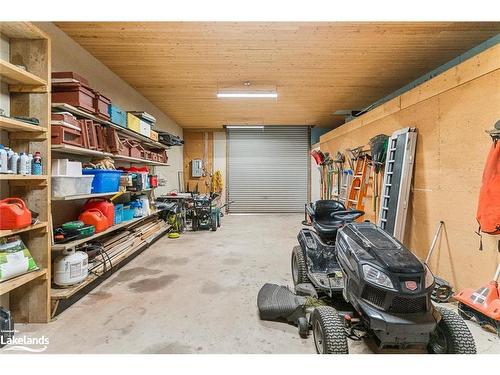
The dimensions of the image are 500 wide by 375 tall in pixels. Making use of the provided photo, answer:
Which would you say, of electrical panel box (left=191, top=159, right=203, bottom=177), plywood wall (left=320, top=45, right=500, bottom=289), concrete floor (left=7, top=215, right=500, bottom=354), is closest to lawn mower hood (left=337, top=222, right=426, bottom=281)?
concrete floor (left=7, top=215, right=500, bottom=354)

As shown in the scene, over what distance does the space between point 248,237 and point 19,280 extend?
160 inches

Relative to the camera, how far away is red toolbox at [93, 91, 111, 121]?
10.2 ft

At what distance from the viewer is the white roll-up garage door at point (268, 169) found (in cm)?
909

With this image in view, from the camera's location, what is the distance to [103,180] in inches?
126

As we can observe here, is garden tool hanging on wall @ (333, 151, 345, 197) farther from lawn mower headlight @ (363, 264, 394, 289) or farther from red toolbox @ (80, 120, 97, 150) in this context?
red toolbox @ (80, 120, 97, 150)

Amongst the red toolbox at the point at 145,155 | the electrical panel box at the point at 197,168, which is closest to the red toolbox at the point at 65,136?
the red toolbox at the point at 145,155

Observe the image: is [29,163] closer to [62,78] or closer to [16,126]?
[16,126]

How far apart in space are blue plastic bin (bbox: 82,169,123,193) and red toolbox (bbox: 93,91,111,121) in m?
0.68

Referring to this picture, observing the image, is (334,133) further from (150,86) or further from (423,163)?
(150,86)

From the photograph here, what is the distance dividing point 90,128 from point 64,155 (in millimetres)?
486

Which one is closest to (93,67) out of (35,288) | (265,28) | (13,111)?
(13,111)

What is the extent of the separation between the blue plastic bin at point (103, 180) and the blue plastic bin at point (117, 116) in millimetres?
752

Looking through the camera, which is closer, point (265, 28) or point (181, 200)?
point (265, 28)
